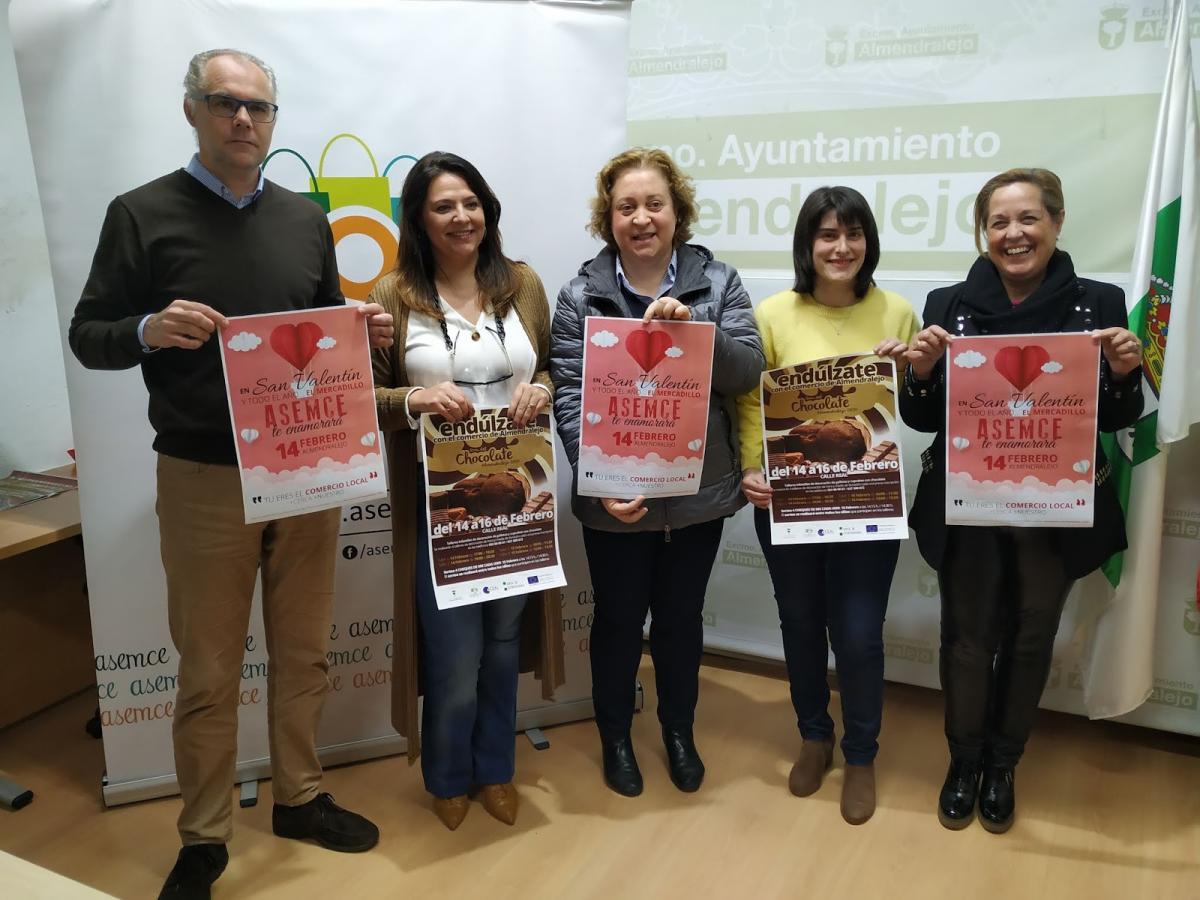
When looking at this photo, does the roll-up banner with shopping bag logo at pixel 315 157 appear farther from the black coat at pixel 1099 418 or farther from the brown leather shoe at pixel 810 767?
the black coat at pixel 1099 418

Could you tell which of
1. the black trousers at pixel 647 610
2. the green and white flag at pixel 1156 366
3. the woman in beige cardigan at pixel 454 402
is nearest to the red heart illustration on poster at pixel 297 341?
the woman in beige cardigan at pixel 454 402

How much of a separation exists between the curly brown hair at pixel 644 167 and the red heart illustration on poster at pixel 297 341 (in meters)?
0.77

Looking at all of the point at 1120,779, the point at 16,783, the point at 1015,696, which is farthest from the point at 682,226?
the point at 16,783

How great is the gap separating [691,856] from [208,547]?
1.38 m

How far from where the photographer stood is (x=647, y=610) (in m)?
2.46

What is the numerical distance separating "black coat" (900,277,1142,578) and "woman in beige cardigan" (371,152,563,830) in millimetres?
945

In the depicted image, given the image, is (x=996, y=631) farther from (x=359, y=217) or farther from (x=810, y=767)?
(x=359, y=217)

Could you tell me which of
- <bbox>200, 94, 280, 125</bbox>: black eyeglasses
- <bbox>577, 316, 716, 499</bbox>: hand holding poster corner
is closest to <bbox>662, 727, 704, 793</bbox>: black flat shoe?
<bbox>577, 316, 716, 499</bbox>: hand holding poster corner

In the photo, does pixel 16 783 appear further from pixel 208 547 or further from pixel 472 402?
pixel 472 402

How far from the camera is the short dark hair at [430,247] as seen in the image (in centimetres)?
206

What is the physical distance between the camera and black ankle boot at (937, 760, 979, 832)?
7.80 ft

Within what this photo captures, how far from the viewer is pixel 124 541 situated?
2391 millimetres

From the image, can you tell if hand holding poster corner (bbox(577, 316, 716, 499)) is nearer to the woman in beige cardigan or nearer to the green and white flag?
the woman in beige cardigan

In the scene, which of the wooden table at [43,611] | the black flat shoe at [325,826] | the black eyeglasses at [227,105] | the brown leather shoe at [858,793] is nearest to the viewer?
the black eyeglasses at [227,105]
